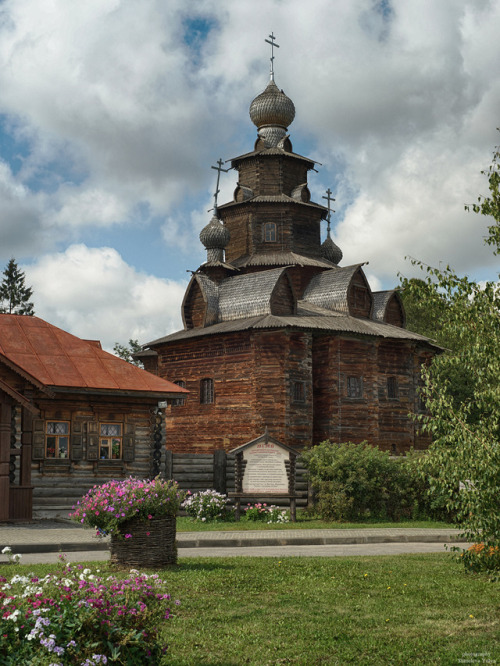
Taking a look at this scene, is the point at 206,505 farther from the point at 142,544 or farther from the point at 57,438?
the point at 142,544

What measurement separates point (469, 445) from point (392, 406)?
1001 inches

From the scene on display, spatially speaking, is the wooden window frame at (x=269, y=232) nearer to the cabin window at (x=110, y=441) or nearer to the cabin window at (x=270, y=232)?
the cabin window at (x=270, y=232)

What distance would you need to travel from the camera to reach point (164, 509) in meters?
11.1

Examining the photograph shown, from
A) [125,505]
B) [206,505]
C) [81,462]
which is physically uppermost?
[81,462]

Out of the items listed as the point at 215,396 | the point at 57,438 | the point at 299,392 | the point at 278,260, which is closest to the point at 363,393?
the point at 299,392

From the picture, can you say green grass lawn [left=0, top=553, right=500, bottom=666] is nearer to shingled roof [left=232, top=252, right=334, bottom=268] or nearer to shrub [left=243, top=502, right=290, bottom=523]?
shrub [left=243, top=502, right=290, bottom=523]

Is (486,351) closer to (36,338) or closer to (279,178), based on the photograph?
(36,338)

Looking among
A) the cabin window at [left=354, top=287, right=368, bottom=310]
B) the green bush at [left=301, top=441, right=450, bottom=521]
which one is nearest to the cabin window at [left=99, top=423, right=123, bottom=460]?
the green bush at [left=301, top=441, right=450, bottom=521]

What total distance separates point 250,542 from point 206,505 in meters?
5.31

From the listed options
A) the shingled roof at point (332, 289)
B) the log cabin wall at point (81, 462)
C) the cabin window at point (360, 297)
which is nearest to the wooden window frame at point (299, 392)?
the shingled roof at point (332, 289)

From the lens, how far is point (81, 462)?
21875 millimetres

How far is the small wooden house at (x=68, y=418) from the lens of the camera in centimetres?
1958

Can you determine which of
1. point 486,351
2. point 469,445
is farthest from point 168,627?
point 486,351

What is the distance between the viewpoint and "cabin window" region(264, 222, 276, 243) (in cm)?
4100
